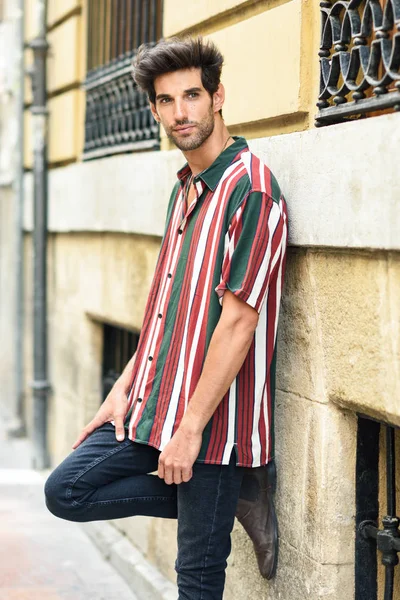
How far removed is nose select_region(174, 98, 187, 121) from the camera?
3.52 metres

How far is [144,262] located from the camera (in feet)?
18.1

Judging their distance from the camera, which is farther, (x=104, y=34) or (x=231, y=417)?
(x=104, y=34)

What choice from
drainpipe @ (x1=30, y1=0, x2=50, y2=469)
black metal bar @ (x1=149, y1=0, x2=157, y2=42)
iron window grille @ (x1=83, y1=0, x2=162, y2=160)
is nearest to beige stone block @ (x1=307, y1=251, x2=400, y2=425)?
iron window grille @ (x1=83, y1=0, x2=162, y2=160)

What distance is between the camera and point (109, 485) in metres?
3.66

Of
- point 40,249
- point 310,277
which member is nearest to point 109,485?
point 310,277

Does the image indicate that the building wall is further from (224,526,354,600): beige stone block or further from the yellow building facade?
(224,526,354,600): beige stone block

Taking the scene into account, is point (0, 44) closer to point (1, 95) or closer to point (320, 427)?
point (1, 95)

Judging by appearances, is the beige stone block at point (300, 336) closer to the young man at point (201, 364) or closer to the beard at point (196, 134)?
the young man at point (201, 364)

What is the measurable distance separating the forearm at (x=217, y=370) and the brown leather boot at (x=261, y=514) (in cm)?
42

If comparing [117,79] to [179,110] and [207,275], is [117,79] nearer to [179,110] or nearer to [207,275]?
[179,110]

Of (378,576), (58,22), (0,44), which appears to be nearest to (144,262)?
(378,576)

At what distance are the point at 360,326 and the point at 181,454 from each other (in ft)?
2.20

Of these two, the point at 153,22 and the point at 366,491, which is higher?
the point at 153,22

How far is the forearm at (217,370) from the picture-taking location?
332cm
